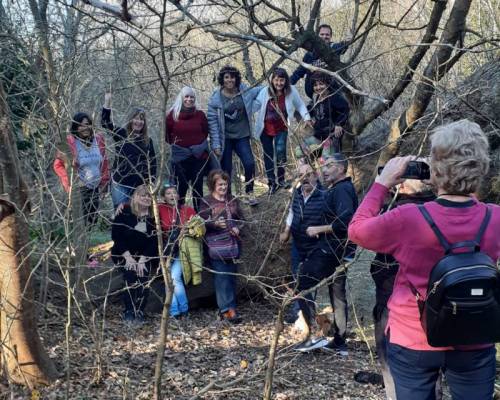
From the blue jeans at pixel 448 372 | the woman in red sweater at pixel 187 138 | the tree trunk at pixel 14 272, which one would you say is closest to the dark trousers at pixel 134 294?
the woman in red sweater at pixel 187 138

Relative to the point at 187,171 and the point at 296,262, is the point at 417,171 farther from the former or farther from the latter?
the point at 187,171

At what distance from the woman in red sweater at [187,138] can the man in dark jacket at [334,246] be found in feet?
5.46

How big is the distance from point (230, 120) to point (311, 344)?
2.79 m

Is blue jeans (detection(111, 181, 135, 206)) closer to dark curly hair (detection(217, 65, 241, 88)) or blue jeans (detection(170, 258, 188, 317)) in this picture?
blue jeans (detection(170, 258, 188, 317))

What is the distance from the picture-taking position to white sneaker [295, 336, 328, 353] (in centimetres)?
539

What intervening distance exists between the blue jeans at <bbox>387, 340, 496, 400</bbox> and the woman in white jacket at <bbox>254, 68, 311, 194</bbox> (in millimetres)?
4407

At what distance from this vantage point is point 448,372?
92.7 inches

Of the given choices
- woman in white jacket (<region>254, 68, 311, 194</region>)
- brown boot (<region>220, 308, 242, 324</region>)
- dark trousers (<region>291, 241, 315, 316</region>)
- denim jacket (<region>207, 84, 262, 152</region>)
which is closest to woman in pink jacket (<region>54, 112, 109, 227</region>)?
denim jacket (<region>207, 84, 262, 152</region>)

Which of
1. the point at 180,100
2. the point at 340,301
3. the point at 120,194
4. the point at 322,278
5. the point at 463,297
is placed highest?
the point at 180,100

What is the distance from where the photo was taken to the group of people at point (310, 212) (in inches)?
89.8

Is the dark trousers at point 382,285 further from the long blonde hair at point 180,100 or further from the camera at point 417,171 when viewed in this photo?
the long blonde hair at point 180,100

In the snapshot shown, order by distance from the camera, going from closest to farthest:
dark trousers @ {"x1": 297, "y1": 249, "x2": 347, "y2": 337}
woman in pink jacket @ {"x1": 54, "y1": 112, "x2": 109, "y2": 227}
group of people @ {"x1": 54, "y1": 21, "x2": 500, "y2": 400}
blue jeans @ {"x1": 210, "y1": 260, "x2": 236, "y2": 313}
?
group of people @ {"x1": 54, "y1": 21, "x2": 500, "y2": 400} → dark trousers @ {"x1": 297, "y1": 249, "x2": 347, "y2": 337} → woman in pink jacket @ {"x1": 54, "y1": 112, "x2": 109, "y2": 227} → blue jeans @ {"x1": 210, "y1": 260, "x2": 236, "y2": 313}

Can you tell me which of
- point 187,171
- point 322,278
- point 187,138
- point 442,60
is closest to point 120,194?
point 187,171

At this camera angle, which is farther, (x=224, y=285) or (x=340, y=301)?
(x=224, y=285)
